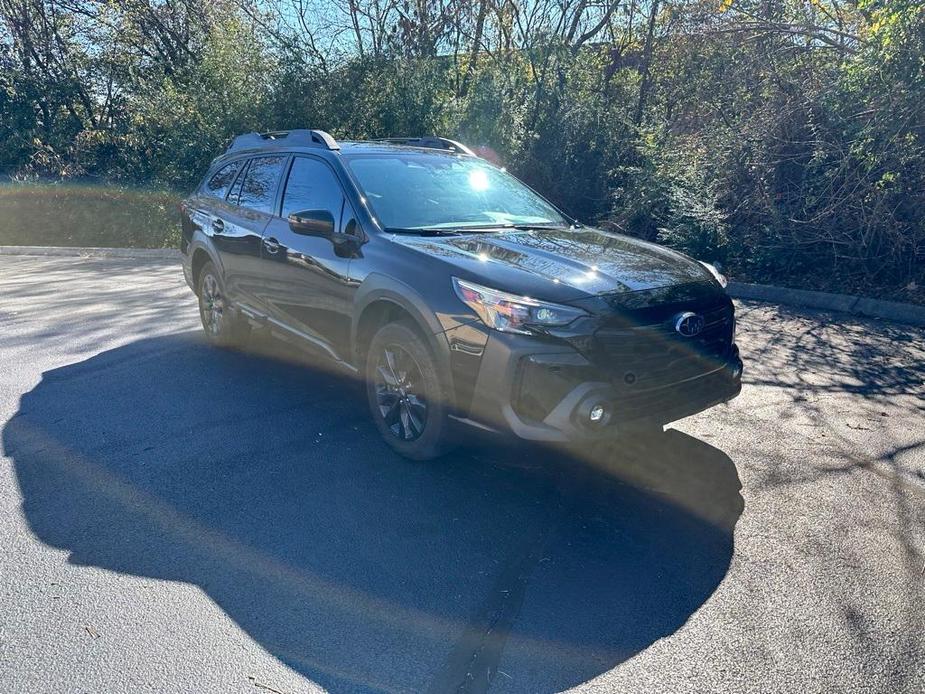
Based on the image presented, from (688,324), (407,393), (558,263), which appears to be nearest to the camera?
(688,324)

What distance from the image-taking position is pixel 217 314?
21.9 ft

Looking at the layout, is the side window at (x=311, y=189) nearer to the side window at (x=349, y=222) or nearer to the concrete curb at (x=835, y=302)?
the side window at (x=349, y=222)

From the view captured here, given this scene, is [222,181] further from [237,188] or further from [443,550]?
[443,550]

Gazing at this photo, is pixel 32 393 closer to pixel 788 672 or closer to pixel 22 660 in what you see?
pixel 22 660

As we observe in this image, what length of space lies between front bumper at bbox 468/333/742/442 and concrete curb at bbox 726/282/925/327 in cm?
574

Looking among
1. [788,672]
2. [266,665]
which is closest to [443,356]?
[266,665]

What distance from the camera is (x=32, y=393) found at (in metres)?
5.63

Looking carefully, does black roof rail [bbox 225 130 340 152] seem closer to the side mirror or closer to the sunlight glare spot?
the side mirror

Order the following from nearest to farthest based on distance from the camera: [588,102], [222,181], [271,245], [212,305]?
[271,245] < [222,181] < [212,305] < [588,102]

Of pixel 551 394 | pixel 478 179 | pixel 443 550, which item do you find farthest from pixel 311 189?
pixel 443 550

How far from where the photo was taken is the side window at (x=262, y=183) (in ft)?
18.5

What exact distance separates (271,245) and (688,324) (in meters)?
3.06

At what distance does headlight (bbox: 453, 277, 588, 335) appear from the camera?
3.57m

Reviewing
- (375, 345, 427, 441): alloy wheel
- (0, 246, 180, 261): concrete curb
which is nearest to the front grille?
(375, 345, 427, 441): alloy wheel
